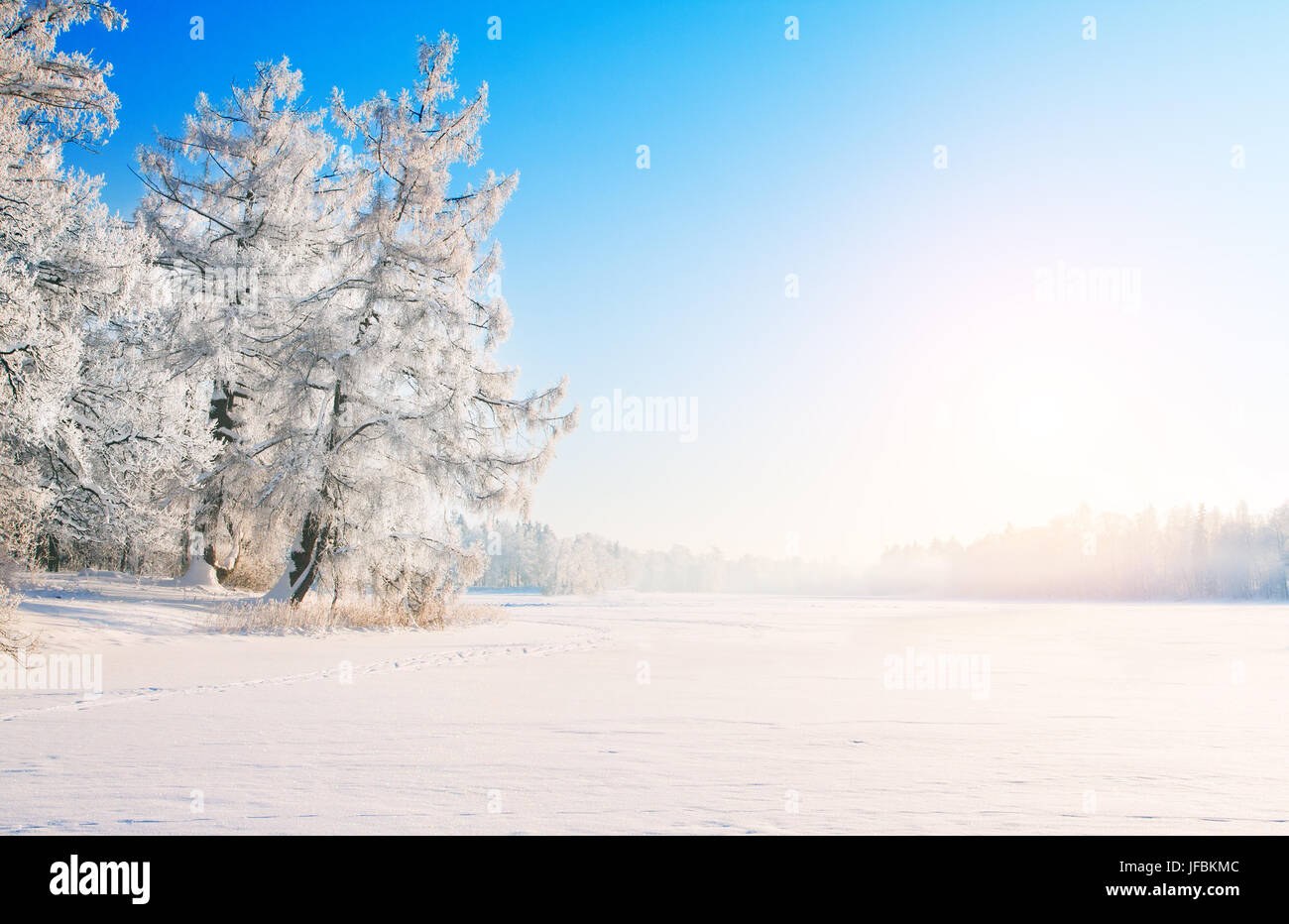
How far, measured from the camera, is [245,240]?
2289 cm

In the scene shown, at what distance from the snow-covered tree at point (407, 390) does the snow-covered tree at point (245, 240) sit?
1.33 metres

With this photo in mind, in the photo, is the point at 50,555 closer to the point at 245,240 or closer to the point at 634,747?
the point at 245,240

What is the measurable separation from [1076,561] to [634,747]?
390ft

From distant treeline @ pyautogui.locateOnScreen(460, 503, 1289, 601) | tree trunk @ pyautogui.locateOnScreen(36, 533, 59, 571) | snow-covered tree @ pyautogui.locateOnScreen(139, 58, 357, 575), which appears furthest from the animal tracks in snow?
distant treeline @ pyautogui.locateOnScreen(460, 503, 1289, 601)

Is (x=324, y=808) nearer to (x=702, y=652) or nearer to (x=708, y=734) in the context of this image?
(x=708, y=734)

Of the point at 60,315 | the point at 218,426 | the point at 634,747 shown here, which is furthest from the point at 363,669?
the point at 218,426

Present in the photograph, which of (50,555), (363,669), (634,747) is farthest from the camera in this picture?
(50,555)

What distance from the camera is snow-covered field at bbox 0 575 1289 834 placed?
4031 mm

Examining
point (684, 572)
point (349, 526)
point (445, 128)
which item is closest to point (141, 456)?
point (349, 526)

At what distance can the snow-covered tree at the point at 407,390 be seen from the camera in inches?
773

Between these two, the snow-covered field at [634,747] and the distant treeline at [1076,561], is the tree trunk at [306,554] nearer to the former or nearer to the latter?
the snow-covered field at [634,747]

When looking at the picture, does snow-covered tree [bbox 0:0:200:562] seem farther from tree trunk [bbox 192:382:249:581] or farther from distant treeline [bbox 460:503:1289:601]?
distant treeline [bbox 460:503:1289:601]
